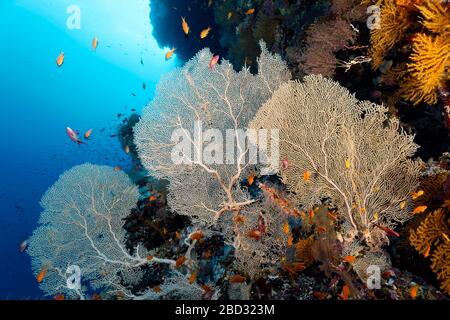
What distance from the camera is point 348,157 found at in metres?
3.92

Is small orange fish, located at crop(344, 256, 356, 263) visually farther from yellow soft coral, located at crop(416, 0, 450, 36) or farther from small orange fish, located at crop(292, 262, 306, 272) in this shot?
yellow soft coral, located at crop(416, 0, 450, 36)

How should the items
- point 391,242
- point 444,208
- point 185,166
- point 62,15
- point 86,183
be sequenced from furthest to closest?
1. point 62,15
2. point 86,183
3. point 185,166
4. point 391,242
5. point 444,208

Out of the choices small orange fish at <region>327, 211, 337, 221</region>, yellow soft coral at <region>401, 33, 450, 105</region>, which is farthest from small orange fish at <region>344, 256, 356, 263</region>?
yellow soft coral at <region>401, 33, 450, 105</region>

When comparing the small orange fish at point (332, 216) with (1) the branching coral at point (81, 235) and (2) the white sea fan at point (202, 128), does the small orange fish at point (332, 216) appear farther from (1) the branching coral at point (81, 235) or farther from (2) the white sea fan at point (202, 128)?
(1) the branching coral at point (81, 235)

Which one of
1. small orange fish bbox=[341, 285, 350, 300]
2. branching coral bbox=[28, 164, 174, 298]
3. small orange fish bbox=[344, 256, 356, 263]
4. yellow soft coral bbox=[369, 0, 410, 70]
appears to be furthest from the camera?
branching coral bbox=[28, 164, 174, 298]

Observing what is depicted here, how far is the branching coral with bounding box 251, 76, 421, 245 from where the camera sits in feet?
12.9

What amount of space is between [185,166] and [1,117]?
115180 mm

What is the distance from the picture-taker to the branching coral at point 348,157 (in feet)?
12.9

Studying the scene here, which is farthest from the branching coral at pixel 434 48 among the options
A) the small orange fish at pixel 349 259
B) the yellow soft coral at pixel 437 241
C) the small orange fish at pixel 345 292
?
the small orange fish at pixel 345 292

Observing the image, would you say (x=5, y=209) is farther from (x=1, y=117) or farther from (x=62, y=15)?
(x=62, y=15)

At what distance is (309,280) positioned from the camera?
360 centimetres

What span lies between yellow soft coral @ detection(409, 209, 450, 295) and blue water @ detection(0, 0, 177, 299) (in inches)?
2366

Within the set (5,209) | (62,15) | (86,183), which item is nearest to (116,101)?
(62,15)

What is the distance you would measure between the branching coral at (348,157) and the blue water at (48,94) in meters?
59.2
